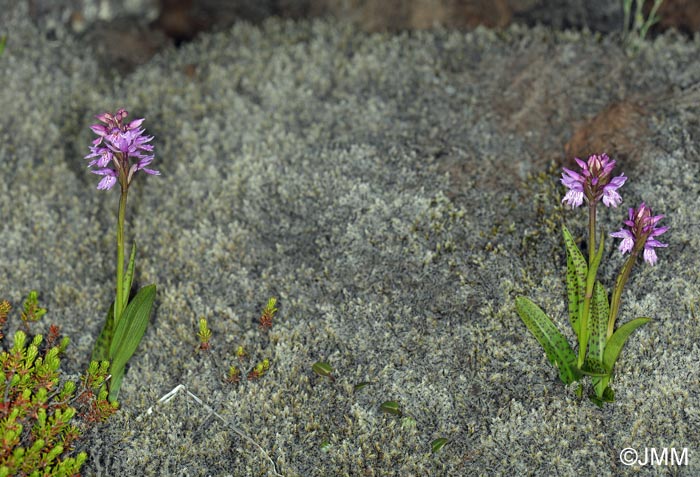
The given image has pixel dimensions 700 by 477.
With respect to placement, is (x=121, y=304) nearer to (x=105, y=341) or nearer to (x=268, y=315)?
(x=105, y=341)

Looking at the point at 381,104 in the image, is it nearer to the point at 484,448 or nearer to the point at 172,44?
the point at 172,44

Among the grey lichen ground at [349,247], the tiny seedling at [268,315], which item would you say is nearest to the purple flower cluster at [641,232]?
the grey lichen ground at [349,247]

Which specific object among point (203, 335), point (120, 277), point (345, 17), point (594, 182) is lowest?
point (203, 335)

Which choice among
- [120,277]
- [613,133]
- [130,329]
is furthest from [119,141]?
[613,133]

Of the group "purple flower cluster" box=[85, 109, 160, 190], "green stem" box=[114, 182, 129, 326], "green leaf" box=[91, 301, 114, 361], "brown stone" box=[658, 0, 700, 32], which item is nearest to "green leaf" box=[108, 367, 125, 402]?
"green leaf" box=[91, 301, 114, 361]

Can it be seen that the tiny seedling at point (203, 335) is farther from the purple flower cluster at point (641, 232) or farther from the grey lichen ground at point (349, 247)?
the purple flower cluster at point (641, 232)

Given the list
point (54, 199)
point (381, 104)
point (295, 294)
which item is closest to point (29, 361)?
point (295, 294)
